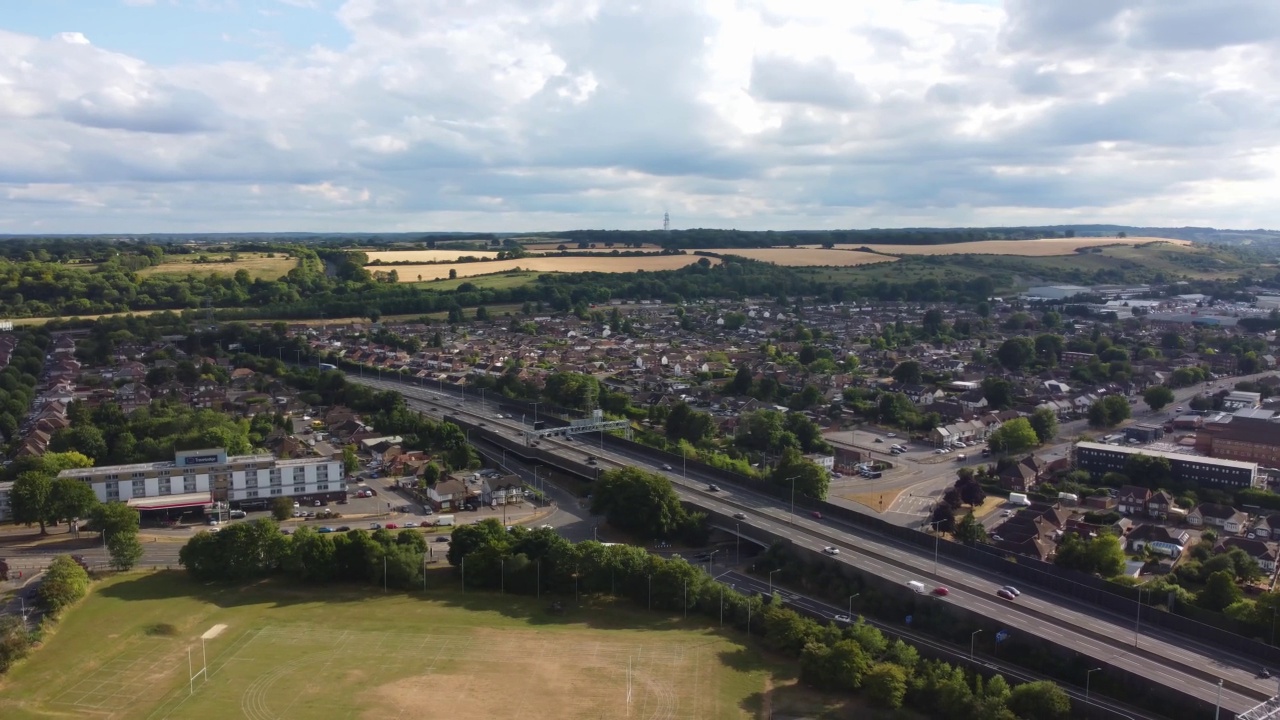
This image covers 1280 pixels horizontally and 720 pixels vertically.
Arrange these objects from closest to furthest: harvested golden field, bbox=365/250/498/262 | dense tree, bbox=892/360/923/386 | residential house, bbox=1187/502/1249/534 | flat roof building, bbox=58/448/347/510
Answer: residential house, bbox=1187/502/1249/534 → flat roof building, bbox=58/448/347/510 → dense tree, bbox=892/360/923/386 → harvested golden field, bbox=365/250/498/262

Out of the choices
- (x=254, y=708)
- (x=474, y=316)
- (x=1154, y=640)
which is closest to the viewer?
(x=254, y=708)

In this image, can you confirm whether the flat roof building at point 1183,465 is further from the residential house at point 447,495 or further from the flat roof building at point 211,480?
the flat roof building at point 211,480

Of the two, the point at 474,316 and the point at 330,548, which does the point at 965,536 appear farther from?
the point at 474,316

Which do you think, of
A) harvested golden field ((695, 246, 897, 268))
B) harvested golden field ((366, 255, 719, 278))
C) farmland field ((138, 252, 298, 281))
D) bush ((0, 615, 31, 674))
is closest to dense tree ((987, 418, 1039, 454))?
bush ((0, 615, 31, 674))

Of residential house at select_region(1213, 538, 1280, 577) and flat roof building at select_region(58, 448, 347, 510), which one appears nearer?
residential house at select_region(1213, 538, 1280, 577)

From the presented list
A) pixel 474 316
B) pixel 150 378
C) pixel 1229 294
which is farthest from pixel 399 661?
pixel 1229 294

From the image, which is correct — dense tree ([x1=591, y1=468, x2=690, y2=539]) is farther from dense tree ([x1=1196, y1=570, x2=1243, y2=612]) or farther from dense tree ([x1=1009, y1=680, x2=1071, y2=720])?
dense tree ([x1=1196, y1=570, x2=1243, y2=612])
